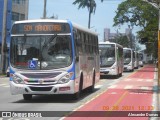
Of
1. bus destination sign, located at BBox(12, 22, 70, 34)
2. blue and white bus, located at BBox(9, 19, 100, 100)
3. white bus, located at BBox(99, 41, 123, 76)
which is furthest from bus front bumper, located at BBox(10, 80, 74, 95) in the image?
white bus, located at BBox(99, 41, 123, 76)

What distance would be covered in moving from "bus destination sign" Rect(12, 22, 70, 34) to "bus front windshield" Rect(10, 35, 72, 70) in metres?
0.20

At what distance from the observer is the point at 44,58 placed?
58.3ft

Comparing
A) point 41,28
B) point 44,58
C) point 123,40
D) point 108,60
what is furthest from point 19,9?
point 123,40

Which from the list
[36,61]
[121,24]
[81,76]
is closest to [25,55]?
[36,61]

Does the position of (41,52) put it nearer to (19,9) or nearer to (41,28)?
(41,28)

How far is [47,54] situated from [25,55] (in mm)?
845

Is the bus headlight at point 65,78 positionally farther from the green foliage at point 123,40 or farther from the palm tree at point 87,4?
the green foliage at point 123,40

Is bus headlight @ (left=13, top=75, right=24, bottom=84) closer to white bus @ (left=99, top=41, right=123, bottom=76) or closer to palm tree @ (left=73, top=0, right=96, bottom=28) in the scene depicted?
white bus @ (left=99, top=41, right=123, bottom=76)

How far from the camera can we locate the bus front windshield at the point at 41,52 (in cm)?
1772

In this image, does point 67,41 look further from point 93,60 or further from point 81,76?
point 93,60

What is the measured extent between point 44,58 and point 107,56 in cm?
2164

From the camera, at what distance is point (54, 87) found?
1753 cm

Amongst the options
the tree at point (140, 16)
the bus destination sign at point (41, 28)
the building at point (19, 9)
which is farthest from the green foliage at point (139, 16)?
the bus destination sign at point (41, 28)

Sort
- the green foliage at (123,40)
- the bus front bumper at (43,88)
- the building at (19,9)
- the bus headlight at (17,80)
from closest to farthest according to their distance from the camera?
the bus front bumper at (43,88), the bus headlight at (17,80), the building at (19,9), the green foliage at (123,40)
